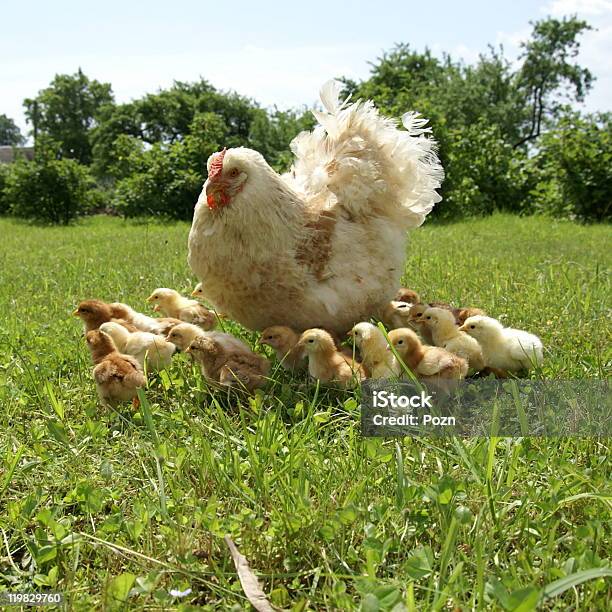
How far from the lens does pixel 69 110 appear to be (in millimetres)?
47594

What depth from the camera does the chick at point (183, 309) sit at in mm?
3729

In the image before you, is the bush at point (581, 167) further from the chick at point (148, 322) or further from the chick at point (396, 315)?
the chick at point (148, 322)

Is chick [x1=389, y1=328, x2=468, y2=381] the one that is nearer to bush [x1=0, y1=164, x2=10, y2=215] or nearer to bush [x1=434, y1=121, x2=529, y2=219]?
bush [x1=434, y1=121, x2=529, y2=219]

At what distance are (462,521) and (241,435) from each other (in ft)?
3.40

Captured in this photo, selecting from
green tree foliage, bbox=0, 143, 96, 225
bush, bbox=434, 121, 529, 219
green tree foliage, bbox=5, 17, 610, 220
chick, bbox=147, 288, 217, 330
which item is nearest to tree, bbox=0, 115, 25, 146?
green tree foliage, bbox=5, 17, 610, 220

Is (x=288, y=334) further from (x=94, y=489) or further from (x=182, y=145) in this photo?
(x=182, y=145)

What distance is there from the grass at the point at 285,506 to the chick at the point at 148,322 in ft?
1.80

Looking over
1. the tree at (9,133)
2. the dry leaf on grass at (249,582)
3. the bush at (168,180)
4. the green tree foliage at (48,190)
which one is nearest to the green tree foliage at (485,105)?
the bush at (168,180)

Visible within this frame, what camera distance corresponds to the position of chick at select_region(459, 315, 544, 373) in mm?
2900

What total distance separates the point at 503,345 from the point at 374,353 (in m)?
0.70

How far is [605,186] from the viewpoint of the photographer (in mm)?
11578

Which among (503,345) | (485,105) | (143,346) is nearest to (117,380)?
(143,346)

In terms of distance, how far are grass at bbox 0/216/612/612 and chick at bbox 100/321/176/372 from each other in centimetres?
26

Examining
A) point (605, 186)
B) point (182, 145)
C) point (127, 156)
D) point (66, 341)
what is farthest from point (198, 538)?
point (127, 156)
